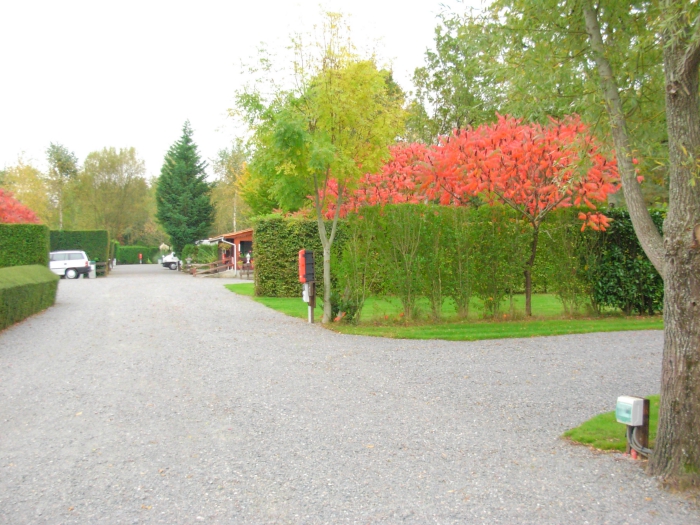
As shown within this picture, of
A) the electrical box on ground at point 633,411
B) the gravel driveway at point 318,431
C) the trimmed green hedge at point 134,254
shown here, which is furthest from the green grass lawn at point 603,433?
the trimmed green hedge at point 134,254

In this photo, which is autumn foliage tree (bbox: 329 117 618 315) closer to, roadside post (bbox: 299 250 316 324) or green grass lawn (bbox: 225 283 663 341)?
green grass lawn (bbox: 225 283 663 341)

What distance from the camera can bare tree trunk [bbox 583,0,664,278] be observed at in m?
5.26

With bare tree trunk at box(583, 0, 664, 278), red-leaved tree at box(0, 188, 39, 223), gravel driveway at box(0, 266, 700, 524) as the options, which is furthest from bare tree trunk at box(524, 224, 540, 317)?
red-leaved tree at box(0, 188, 39, 223)

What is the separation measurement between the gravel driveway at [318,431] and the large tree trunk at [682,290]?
31 cm

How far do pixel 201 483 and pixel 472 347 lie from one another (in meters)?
6.80

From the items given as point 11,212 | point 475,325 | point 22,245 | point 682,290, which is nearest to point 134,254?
point 11,212

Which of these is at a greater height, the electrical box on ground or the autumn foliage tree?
the autumn foliage tree

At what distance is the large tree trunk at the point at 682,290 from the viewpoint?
14.4ft

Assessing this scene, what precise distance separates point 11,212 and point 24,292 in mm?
24119

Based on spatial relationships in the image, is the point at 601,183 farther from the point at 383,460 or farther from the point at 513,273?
the point at 383,460

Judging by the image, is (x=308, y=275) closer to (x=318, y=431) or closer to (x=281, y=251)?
(x=281, y=251)

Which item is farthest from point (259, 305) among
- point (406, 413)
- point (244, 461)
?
point (244, 461)

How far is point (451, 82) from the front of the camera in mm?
29734

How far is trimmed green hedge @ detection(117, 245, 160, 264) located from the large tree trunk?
6800cm
